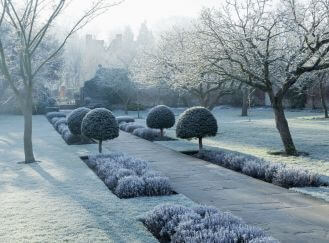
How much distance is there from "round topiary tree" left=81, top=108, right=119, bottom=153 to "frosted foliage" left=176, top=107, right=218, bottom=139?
2.89 m

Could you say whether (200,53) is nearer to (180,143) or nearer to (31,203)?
(180,143)

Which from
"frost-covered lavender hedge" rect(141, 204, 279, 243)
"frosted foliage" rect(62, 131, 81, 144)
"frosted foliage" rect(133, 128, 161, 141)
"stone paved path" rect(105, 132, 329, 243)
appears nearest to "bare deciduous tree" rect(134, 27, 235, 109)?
"frosted foliage" rect(133, 128, 161, 141)

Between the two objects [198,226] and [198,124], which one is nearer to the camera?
[198,226]

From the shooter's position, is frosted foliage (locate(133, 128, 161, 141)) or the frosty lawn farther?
frosted foliage (locate(133, 128, 161, 141))

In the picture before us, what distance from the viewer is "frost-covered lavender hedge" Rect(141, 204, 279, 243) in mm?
5945

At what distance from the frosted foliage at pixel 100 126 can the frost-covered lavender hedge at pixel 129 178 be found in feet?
10.5

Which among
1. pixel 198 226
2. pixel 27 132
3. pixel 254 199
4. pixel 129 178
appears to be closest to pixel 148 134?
pixel 27 132

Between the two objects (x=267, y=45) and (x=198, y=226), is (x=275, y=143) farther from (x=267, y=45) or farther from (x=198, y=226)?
(x=198, y=226)

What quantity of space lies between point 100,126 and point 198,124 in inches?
157

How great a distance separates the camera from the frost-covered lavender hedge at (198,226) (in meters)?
5.95

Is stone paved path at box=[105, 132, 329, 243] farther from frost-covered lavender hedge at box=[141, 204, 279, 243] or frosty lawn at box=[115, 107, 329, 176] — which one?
frosty lawn at box=[115, 107, 329, 176]

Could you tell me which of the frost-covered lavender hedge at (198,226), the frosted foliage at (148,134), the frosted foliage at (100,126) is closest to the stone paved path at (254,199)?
the frost-covered lavender hedge at (198,226)

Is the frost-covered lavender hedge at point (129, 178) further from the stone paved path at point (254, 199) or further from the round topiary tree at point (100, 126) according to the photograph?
the round topiary tree at point (100, 126)

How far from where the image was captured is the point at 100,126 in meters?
17.9
